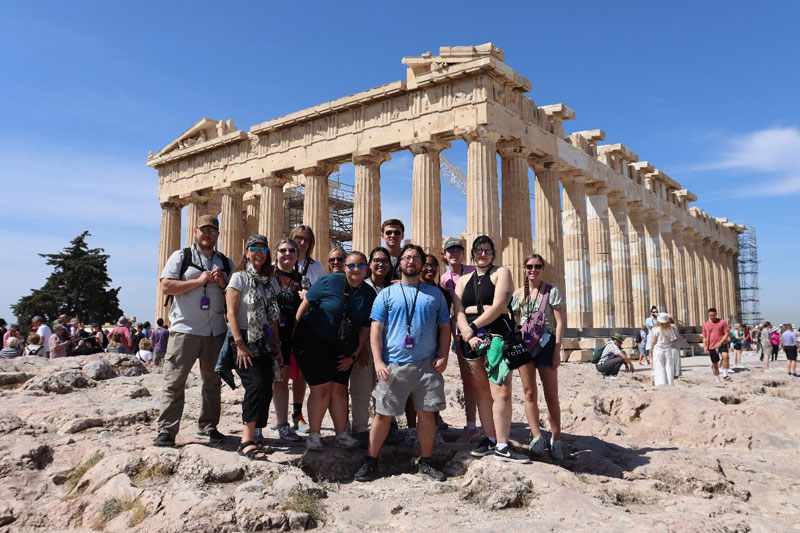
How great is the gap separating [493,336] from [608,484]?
1.49 metres

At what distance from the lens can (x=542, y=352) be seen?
564 cm

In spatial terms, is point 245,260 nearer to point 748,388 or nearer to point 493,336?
point 493,336

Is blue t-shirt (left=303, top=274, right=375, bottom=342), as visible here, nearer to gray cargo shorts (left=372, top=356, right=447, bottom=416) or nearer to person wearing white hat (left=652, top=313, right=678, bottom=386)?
gray cargo shorts (left=372, top=356, right=447, bottom=416)

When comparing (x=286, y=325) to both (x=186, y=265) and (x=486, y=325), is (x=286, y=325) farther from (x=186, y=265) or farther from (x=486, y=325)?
(x=486, y=325)

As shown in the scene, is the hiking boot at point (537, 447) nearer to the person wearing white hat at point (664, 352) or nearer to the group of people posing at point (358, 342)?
the group of people posing at point (358, 342)

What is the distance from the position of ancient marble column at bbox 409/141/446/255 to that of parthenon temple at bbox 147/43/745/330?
39 mm

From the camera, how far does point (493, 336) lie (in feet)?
17.3

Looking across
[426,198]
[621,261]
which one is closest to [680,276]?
[621,261]

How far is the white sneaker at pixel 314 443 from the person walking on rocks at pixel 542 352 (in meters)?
1.94

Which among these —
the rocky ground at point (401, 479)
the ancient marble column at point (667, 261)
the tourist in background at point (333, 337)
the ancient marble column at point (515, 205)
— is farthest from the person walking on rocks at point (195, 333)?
the ancient marble column at point (667, 261)

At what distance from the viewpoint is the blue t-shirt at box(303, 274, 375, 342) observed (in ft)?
18.2

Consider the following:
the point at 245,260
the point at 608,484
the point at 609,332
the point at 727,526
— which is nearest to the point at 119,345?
the point at 245,260

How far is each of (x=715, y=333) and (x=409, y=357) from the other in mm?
11310

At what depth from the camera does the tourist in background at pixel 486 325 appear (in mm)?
5148
